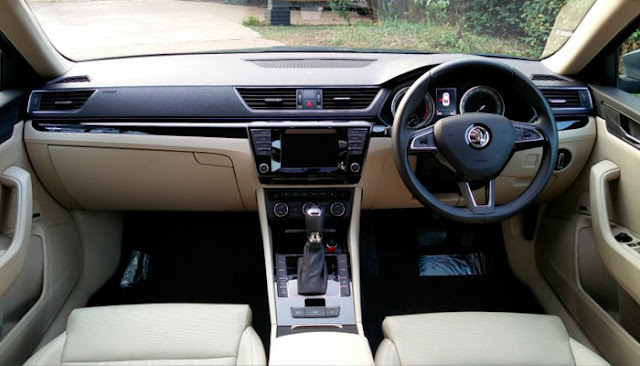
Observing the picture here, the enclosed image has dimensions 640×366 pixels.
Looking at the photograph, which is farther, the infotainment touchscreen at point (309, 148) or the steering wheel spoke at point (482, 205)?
the infotainment touchscreen at point (309, 148)

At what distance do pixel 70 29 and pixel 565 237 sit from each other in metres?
2.39

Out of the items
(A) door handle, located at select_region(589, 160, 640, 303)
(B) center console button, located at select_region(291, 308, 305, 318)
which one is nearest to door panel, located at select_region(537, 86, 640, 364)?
(A) door handle, located at select_region(589, 160, 640, 303)

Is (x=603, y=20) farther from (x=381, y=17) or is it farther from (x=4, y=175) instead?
(x=4, y=175)

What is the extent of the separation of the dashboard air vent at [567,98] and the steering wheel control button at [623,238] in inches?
21.8

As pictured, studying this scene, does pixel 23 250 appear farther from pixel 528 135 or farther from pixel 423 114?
pixel 528 135

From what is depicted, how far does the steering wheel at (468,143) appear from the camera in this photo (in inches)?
71.4

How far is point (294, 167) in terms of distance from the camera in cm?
210

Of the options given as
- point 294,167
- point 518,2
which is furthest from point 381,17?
point 294,167

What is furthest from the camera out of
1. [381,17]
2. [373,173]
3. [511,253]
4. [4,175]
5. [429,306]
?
[511,253]

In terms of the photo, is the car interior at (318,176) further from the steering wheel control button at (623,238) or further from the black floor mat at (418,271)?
the black floor mat at (418,271)

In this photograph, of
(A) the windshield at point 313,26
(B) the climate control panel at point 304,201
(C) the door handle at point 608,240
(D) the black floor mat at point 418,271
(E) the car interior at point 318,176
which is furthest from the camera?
(D) the black floor mat at point 418,271

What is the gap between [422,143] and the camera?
185cm

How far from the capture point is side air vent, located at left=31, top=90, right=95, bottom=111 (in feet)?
7.02

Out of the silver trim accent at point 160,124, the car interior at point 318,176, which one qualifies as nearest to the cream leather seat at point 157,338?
the car interior at point 318,176
